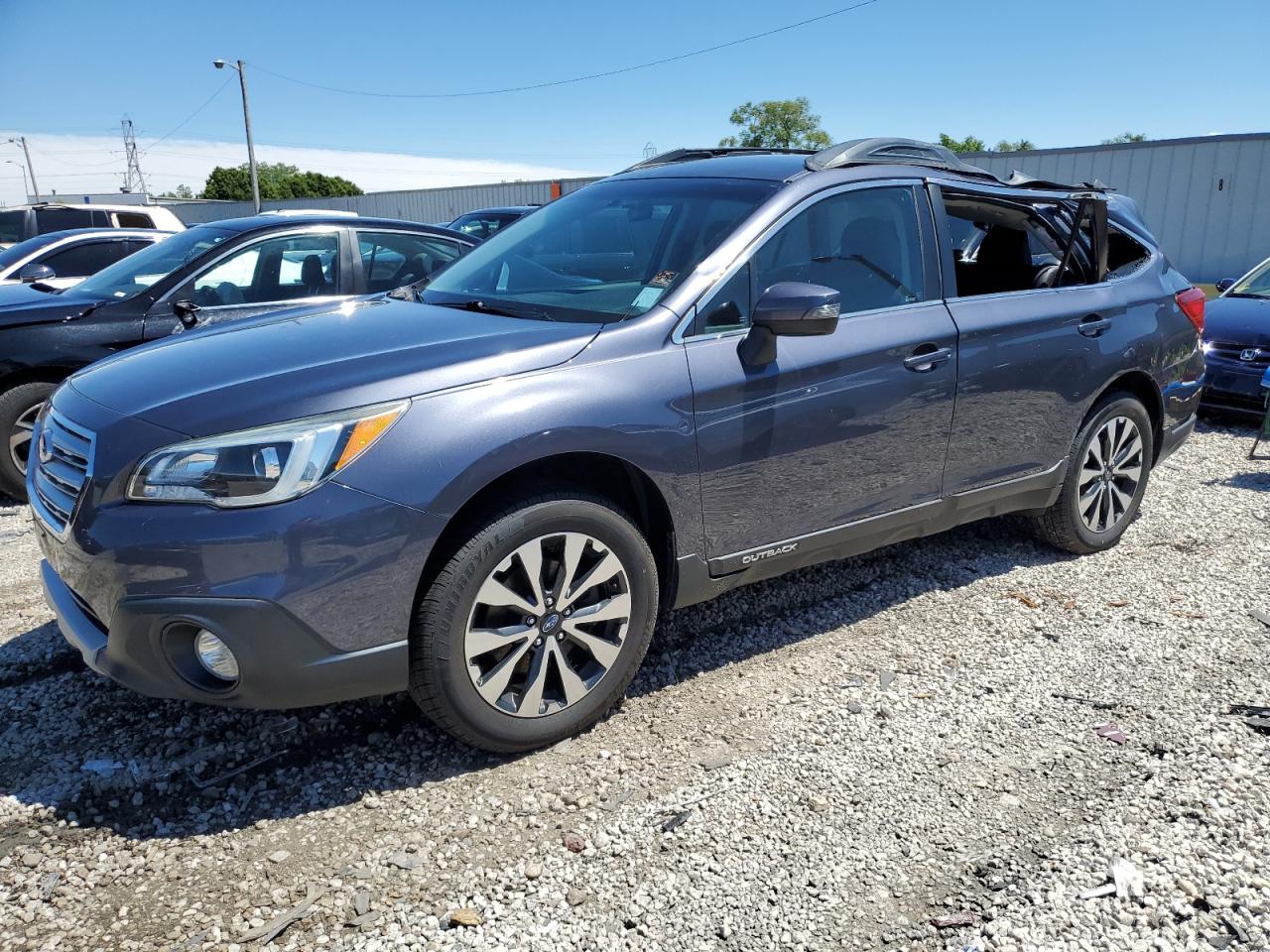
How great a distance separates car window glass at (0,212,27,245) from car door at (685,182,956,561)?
1531cm

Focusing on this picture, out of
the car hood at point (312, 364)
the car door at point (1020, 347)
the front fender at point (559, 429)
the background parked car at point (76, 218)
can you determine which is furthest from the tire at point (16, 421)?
the background parked car at point (76, 218)

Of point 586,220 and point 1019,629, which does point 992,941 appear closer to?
point 1019,629

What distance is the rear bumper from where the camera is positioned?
2.48 meters

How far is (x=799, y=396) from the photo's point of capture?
131 inches

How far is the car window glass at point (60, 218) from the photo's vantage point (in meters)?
13.9

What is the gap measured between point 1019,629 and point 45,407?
12.4 ft

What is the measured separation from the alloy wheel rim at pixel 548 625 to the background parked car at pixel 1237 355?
22.5 ft

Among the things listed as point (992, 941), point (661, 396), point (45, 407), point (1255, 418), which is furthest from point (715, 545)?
point (1255, 418)

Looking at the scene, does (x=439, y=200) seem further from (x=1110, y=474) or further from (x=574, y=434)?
(x=574, y=434)

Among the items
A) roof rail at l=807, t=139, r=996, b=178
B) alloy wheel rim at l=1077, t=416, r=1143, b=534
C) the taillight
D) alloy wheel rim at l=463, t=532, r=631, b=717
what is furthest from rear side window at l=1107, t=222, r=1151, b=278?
alloy wheel rim at l=463, t=532, r=631, b=717

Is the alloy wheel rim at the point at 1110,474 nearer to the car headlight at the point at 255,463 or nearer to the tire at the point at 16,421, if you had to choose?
the car headlight at the point at 255,463

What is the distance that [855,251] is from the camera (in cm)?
370

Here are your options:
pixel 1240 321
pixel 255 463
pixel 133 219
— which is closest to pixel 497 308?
pixel 255 463

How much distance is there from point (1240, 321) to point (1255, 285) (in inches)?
44.5
